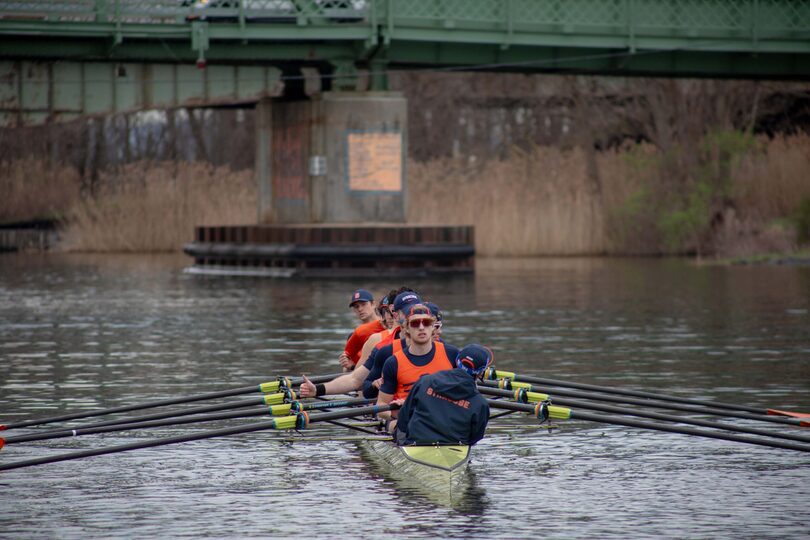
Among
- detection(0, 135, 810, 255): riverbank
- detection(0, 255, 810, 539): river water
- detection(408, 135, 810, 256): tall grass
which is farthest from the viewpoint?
detection(0, 135, 810, 255): riverbank

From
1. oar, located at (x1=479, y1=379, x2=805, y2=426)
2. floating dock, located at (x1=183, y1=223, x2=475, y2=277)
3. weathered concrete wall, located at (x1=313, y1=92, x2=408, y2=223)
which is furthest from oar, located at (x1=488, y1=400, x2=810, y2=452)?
weathered concrete wall, located at (x1=313, y1=92, x2=408, y2=223)

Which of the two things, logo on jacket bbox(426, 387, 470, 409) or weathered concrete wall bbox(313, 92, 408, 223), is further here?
weathered concrete wall bbox(313, 92, 408, 223)

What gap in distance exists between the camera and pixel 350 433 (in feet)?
43.0

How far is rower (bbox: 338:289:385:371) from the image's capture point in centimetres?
1359

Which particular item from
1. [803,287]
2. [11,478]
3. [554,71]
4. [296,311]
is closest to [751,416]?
[11,478]

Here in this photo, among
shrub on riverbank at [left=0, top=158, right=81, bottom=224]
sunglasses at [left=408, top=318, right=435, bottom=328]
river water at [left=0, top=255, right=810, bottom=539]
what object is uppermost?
shrub on riverbank at [left=0, top=158, right=81, bottom=224]

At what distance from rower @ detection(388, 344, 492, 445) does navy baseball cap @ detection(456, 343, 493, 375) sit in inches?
27.1

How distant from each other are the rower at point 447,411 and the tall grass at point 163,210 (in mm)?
33140

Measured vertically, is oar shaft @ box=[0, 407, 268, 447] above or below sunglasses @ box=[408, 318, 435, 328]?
below

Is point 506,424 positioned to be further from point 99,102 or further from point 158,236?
point 158,236

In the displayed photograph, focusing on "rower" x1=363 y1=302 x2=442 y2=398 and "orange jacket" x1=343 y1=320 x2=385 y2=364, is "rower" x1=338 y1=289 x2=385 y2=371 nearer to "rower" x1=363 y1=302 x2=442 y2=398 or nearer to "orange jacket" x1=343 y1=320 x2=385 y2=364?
"orange jacket" x1=343 y1=320 x2=385 y2=364

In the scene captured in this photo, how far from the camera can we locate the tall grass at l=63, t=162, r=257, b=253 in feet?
145

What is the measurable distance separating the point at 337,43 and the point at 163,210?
1156 centimetres

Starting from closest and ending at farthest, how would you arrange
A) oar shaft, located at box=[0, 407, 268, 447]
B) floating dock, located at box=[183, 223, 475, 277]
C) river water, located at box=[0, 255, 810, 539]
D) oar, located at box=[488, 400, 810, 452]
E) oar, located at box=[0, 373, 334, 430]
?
river water, located at box=[0, 255, 810, 539] < oar, located at box=[488, 400, 810, 452] < oar shaft, located at box=[0, 407, 268, 447] < oar, located at box=[0, 373, 334, 430] < floating dock, located at box=[183, 223, 475, 277]
